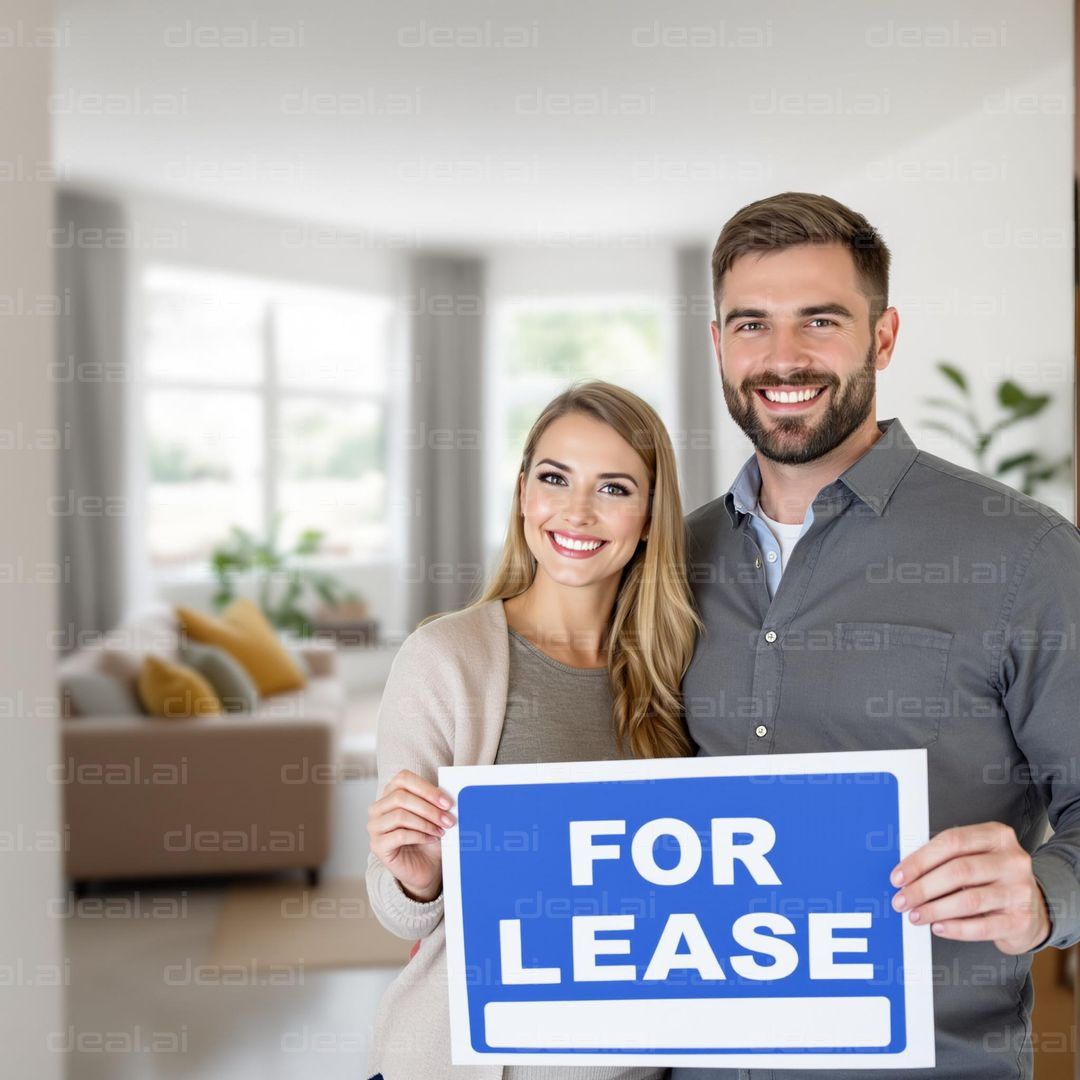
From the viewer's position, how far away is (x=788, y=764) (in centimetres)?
133

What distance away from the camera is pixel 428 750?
4.94 feet

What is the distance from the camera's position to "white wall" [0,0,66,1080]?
8.57 ft

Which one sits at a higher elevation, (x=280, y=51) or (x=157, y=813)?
(x=280, y=51)

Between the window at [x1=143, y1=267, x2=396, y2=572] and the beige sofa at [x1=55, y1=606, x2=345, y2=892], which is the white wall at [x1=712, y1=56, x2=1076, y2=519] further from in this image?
the beige sofa at [x1=55, y1=606, x2=345, y2=892]

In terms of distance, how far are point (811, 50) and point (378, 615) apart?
1993mm

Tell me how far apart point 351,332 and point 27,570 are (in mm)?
1104

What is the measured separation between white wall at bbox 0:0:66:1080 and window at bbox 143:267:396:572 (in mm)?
373

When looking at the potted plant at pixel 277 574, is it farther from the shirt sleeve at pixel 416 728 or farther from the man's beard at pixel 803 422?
the man's beard at pixel 803 422

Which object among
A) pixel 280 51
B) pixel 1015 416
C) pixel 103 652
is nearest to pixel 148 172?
pixel 280 51

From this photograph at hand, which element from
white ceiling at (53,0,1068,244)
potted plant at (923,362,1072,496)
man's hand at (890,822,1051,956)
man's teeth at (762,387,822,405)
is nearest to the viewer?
man's hand at (890,822,1051,956)

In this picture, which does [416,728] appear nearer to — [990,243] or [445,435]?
[445,435]

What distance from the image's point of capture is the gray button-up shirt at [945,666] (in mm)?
1445

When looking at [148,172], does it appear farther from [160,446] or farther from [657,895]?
[657,895]

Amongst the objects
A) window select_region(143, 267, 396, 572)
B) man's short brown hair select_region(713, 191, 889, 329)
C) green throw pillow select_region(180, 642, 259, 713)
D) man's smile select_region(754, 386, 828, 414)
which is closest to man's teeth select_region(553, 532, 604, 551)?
man's smile select_region(754, 386, 828, 414)
